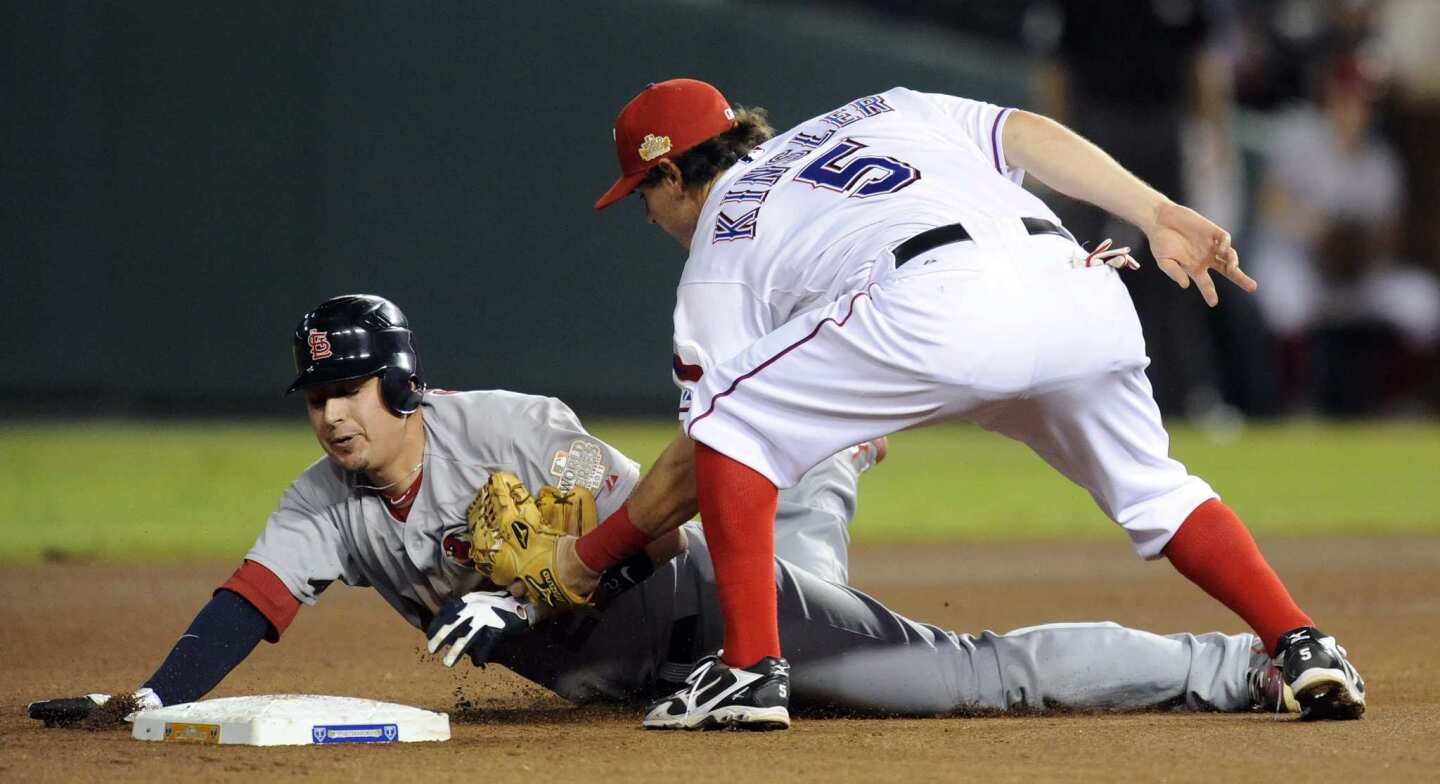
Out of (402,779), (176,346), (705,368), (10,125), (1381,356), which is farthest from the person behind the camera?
(1381,356)

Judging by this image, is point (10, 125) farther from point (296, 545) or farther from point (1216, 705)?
point (1216, 705)

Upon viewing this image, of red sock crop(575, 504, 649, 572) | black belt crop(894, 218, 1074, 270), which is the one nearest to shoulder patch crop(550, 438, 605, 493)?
red sock crop(575, 504, 649, 572)

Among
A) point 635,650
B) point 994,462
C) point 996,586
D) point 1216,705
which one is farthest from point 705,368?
point 994,462

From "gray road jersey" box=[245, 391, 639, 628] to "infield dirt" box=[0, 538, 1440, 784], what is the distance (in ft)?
1.11

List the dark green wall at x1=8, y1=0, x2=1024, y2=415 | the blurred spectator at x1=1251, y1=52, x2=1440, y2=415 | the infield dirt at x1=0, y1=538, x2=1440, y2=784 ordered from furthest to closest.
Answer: the blurred spectator at x1=1251, y1=52, x2=1440, y2=415 < the dark green wall at x1=8, y1=0, x2=1024, y2=415 < the infield dirt at x1=0, y1=538, x2=1440, y2=784

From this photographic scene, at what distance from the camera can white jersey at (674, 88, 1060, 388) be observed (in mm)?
3135

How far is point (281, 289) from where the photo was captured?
10883 mm

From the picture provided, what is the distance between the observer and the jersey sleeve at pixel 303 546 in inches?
130

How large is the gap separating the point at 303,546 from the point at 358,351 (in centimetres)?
37

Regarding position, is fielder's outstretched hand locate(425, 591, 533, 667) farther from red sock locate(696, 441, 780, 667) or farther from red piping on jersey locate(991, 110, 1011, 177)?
red piping on jersey locate(991, 110, 1011, 177)

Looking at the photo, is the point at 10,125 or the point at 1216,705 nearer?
the point at 1216,705

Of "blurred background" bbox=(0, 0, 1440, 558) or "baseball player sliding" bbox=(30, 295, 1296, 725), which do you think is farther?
"blurred background" bbox=(0, 0, 1440, 558)

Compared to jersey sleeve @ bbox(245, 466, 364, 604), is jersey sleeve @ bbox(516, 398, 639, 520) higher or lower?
higher

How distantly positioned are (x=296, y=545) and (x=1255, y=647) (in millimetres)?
1812
